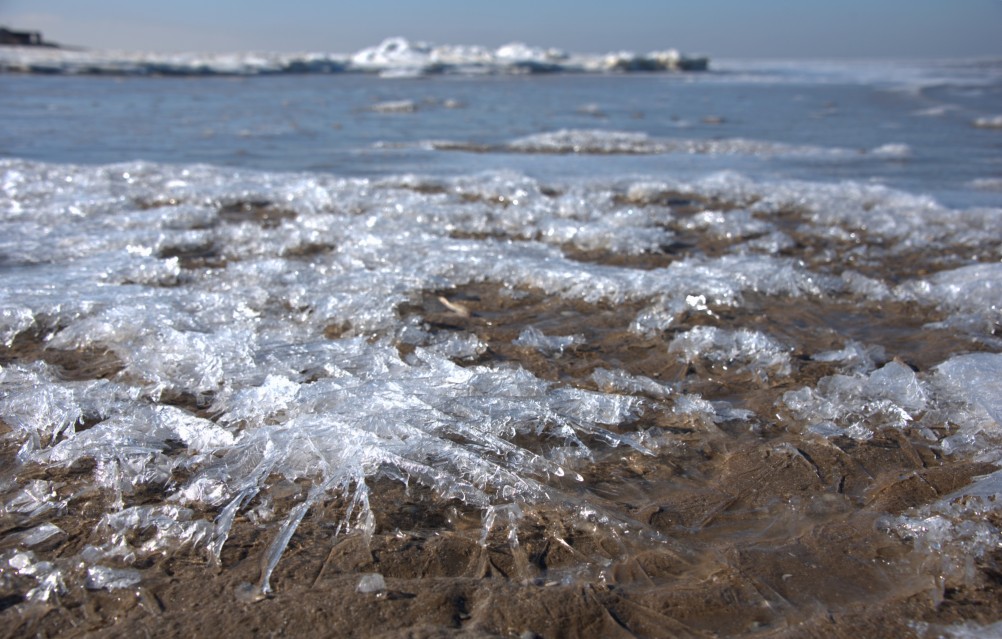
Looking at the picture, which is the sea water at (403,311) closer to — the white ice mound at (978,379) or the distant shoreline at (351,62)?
the white ice mound at (978,379)

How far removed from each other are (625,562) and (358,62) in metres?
57.1

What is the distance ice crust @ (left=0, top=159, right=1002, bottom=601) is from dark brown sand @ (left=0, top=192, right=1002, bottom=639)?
0.06 m

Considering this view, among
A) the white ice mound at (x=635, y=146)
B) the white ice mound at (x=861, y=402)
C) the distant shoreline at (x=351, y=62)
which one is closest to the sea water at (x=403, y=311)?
the white ice mound at (x=861, y=402)

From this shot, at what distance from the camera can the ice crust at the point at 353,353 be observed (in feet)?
6.80

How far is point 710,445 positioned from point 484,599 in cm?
105

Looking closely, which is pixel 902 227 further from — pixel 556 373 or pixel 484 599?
pixel 484 599

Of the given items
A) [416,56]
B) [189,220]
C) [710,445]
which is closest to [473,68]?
[416,56]

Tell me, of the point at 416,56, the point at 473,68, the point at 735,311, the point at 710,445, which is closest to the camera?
the point at 710,445

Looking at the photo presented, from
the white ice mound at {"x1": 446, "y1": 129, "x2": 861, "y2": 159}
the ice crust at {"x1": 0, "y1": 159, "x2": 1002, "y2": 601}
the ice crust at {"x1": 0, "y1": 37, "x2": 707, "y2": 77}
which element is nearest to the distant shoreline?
the ice crust at {"x1": 0, "y1": 37, "x2": 707, "y2": 77}

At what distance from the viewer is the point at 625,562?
179cm

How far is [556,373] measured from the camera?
290 centimetres

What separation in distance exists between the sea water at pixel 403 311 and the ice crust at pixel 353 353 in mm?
12

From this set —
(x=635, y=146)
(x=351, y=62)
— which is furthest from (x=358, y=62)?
(x=635, y=146)

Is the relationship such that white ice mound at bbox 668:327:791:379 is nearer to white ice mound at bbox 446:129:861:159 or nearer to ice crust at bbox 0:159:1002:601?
ice crust at bbox 0:159:1002:601
